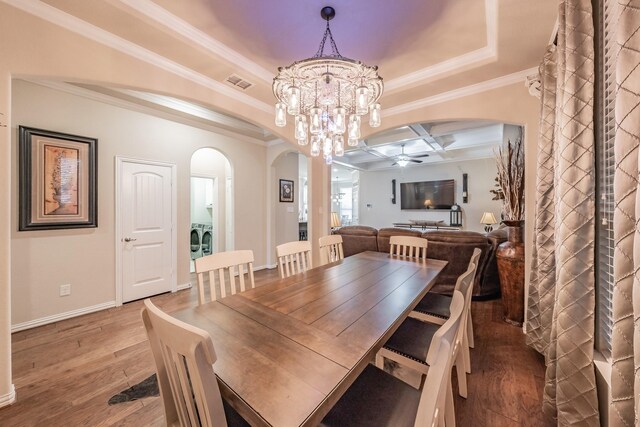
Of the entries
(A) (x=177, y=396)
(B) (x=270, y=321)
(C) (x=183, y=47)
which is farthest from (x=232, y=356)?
(C) (x=183, y=47)

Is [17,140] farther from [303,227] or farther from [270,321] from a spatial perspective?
[303,227]

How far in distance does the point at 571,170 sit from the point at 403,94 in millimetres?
2083

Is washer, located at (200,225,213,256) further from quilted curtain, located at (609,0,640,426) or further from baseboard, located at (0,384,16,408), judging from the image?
quilted curtain, located at (609,0,640,426)

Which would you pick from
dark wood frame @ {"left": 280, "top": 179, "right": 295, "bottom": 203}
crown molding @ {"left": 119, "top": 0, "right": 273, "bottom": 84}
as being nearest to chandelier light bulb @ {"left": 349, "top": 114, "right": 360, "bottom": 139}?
crown molding @ {"left": 119, "top": 0, "right": 273, "bottom": 84}

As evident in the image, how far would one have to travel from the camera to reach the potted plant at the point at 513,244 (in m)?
2.69

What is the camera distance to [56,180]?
282 centimetres

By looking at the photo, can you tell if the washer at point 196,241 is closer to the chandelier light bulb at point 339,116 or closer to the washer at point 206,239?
the washer at point 206,239

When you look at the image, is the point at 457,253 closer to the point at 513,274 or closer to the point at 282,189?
the point at 513,274

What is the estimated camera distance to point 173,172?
3873mm

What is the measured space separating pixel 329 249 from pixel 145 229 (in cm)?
272

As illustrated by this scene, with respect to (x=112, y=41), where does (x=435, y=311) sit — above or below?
below

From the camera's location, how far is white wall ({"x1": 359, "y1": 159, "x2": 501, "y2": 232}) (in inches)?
281

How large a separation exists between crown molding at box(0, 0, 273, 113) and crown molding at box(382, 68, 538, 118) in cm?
208

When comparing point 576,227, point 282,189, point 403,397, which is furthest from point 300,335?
point 282,189
